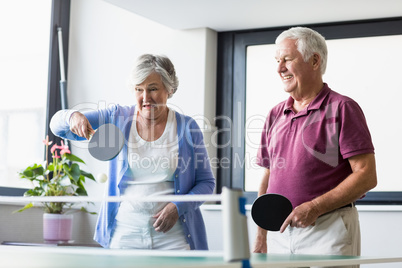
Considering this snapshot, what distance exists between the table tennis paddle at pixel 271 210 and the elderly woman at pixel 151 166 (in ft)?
1.03

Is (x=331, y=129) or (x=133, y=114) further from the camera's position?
(x=133, y=114)

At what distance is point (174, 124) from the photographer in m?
2.29

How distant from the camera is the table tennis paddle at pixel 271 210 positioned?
1886 mm

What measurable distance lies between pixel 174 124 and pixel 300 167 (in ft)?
1.62

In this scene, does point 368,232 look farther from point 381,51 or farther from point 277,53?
point 277,53

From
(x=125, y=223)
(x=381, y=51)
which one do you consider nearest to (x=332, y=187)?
(x=125, y=223)

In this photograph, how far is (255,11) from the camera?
12.8 ft

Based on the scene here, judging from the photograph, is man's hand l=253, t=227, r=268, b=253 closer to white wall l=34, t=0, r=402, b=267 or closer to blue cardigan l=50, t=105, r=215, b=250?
blue cardigan l=50, t=105, r=215, b=250

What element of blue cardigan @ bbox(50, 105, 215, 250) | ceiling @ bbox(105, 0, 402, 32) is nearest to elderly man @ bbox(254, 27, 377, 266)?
blue cardigan @ bbox(50, 105, 215, 250)

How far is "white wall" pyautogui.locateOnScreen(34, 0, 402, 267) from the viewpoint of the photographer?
14.0 ft

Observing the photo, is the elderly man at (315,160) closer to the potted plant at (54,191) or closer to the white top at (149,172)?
the white top at (149,172)

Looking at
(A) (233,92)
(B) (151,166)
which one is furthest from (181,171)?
(A) (233,92)

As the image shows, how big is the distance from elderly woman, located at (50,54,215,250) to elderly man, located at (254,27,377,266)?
27cm

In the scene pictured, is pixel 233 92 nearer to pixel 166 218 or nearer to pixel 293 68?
pixel 293 68
